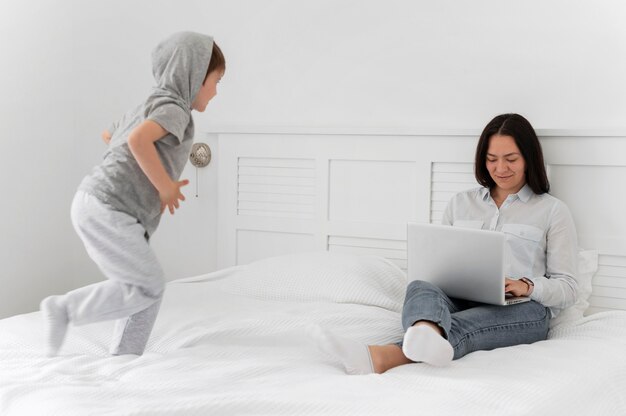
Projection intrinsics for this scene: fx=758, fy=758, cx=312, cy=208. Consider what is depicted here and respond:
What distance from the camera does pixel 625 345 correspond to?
185 centimetres

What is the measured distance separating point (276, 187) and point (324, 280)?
685 millimetres

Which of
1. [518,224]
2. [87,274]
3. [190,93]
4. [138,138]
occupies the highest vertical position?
[190,93]

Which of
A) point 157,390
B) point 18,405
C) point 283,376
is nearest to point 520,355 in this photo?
point 283,376

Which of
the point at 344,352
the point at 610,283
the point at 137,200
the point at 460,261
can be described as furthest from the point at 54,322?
the point at 610,283

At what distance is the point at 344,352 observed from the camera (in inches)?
63.8

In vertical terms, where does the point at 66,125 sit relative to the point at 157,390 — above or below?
above

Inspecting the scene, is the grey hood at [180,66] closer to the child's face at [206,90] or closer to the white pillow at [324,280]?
the child's face at [206,90]

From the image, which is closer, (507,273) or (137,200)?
(137,200)

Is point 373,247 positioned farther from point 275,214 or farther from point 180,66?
point 180,66

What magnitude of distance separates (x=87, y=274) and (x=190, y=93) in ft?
5.38

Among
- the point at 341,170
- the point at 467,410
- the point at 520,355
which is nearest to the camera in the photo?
the point at 467,410

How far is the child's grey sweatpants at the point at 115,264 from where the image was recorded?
1.67 m

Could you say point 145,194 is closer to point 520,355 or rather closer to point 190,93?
point 190,93

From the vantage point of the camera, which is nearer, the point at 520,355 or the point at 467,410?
the point at 467,410
